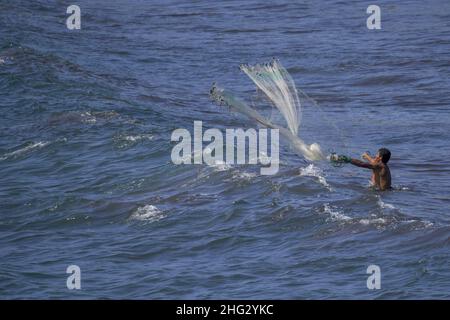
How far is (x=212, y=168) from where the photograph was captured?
24.3 metres

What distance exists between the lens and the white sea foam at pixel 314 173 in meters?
22.9

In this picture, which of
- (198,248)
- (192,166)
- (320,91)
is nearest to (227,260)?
(198,248)

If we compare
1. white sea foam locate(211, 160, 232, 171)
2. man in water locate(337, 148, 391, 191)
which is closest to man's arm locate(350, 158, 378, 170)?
man in water locate(337, 148, 391, 191)

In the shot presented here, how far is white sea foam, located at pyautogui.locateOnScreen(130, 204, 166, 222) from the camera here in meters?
21.5

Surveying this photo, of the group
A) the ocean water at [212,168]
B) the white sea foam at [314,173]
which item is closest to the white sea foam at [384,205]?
the ocean water at [212,168]
